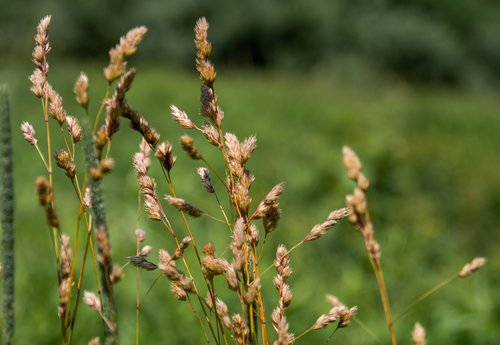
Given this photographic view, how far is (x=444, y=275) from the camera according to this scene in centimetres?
379

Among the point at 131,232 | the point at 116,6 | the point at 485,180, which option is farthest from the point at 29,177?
the point at 116,6

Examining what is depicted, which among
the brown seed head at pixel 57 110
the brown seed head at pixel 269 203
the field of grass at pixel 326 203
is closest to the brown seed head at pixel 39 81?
the brown seed head at pixel 57 110

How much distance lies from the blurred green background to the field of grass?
13 millimetres

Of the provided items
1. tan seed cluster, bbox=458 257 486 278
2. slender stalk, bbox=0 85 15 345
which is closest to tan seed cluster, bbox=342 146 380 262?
tan seed cluster, bbox=458 257 486 278

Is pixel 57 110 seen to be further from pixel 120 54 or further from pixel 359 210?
pixel 359 210

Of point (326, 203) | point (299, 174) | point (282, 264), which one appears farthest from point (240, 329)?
point (299, 174)

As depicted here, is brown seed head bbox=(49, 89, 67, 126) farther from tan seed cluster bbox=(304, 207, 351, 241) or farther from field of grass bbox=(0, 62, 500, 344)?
field of grass bbox=(0, 62, 500, 344)

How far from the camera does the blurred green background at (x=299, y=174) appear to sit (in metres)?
2.79

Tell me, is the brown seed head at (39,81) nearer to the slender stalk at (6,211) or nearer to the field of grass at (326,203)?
the slender stalk at (6,211)

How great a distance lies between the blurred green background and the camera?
9.17 feet

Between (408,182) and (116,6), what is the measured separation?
49.5ft

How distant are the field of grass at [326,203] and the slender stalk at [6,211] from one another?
151 cm


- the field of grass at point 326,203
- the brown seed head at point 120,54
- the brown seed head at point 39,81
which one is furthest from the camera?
the field of grass at point 326,203

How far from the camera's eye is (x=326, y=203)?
5.54 meters
